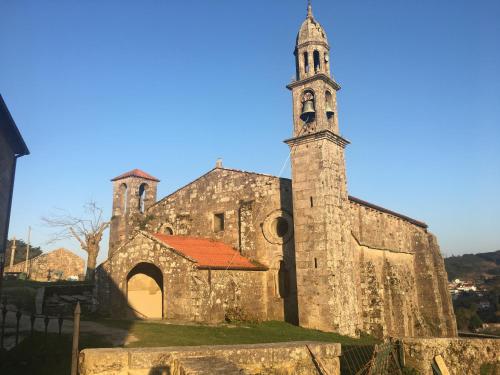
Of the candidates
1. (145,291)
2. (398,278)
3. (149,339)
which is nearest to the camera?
(149,339)

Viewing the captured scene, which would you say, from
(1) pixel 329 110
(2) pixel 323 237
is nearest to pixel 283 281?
(2) pixel 323 237

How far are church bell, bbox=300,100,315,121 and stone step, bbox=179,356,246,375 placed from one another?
49.0 ft

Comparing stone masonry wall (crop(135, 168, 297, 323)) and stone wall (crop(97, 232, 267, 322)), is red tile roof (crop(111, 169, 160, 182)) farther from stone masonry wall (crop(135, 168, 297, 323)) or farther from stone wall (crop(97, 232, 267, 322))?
stone wall (crop(97, 232, 267, 322))

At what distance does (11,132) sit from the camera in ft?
46.4

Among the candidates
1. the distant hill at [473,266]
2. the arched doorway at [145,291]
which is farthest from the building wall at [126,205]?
the distant hill at [473,266]

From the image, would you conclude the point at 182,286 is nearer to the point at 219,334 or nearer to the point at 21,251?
the point at 219,334

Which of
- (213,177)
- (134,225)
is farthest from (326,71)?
(134,225)

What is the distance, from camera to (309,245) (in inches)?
703

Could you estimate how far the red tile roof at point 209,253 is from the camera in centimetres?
1745

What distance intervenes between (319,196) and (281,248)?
372cm

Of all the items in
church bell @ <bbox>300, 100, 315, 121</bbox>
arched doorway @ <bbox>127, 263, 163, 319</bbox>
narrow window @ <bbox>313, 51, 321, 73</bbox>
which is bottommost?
arched doorway @ <bbox>127, 263, 163, 319</bbox>

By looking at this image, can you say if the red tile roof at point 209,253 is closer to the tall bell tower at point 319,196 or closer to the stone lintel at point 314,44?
the tall bell tower at point 319,196

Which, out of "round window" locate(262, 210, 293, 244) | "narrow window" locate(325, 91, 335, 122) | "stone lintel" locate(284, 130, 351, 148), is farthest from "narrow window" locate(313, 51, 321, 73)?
"round window" locate(262, 210, 293, 244)

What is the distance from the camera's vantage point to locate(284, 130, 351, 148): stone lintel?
18.5 m
